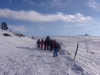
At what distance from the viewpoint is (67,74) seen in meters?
11.3

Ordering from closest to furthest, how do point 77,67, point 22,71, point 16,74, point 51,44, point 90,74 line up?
point 16,74 → point 22,71 → point 90,74 → point 77,67 → point 51,44

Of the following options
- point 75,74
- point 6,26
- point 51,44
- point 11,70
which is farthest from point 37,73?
point 6,26

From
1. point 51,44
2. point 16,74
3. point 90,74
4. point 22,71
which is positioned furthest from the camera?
point 51,44

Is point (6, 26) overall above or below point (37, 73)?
above

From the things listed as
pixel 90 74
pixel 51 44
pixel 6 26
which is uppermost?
pixel 6 26

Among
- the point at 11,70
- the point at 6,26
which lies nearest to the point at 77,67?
the point at 11,70

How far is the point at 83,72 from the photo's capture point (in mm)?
12219

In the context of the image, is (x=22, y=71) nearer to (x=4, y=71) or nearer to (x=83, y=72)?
(x=4, y=71)

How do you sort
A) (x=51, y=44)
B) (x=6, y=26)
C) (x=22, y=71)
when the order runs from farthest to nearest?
1. (x=6, y=26)
2. (x=51, y=44)
3. (x=22, y=71)

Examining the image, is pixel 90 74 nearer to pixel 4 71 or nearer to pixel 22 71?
pixel 22 71

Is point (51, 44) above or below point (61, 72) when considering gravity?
above

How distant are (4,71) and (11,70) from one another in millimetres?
586

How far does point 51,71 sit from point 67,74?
1.41 meters

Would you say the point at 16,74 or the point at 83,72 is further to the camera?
the point at 83,72
